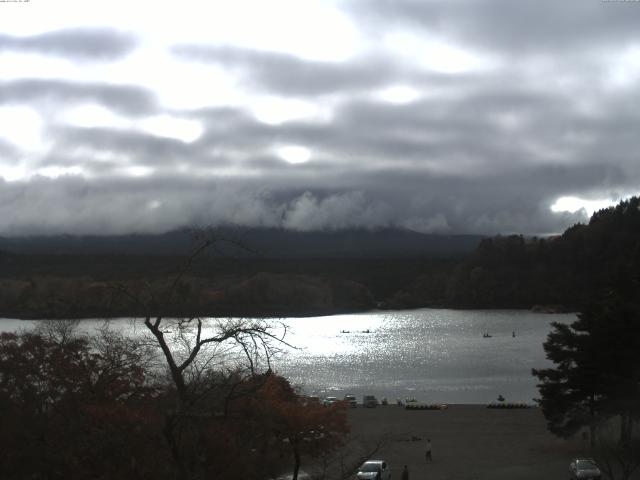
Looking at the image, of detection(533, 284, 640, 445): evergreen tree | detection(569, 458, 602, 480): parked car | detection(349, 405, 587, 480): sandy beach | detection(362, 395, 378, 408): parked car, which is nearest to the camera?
detection(569, 458, 602, 480): parked car

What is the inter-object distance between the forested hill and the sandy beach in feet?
380

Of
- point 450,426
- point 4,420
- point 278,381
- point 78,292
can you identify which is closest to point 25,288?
point 78,292

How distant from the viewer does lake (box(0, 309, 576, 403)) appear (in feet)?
174

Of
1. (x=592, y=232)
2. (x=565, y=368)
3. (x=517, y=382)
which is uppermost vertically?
(x=592, y=232)

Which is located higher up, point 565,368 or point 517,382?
point 565,368

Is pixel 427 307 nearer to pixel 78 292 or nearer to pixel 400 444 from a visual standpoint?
pixel 78 292

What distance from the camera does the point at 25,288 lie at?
10719 cm

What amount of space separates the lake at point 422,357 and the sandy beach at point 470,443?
594 cm

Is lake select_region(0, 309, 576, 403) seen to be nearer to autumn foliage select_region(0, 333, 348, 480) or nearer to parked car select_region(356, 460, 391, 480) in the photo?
parked car select_region(356, 460, 391, 480)

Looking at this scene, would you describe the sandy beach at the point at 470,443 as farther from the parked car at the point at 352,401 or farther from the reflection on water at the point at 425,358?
the reflection on water at the point at 425,358

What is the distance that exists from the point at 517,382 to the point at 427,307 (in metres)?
110

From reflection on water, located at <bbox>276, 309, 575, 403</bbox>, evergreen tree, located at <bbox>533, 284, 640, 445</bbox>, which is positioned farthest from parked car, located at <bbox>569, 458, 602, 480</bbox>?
reflection on water, located at <bbox>276, 309, 575, 403</bbox>

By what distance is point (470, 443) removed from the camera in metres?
30.6

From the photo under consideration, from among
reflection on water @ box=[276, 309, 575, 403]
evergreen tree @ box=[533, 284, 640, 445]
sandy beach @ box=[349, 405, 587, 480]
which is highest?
evergreen tree @ box=[533, 284, 640, 445]
